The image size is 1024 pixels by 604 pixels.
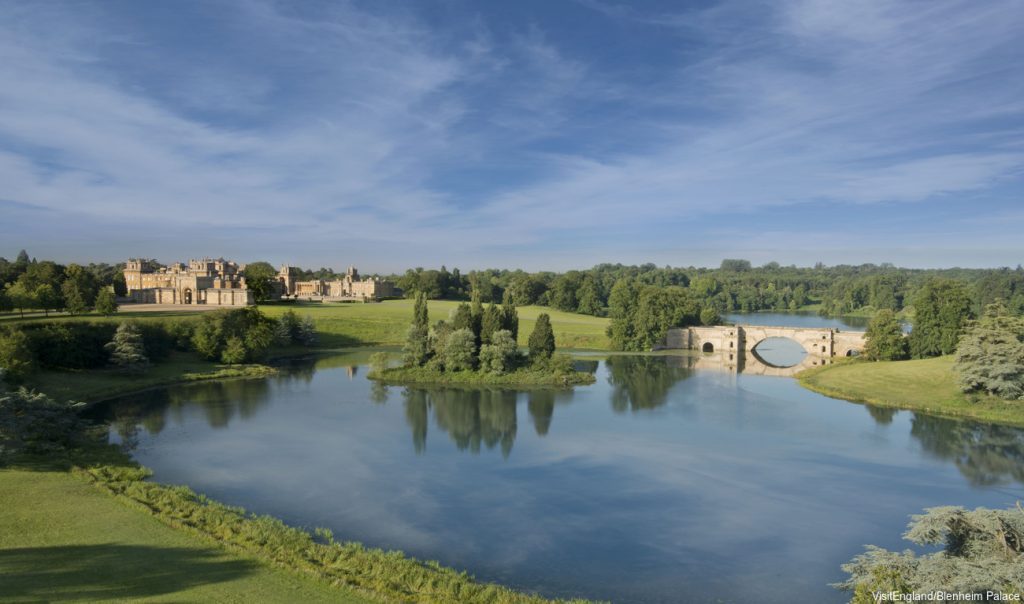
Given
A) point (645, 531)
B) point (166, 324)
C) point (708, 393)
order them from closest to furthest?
point (645, 531) → point (708, 393) → point (166, 324)

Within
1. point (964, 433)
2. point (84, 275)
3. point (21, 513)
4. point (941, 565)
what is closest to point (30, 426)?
point (21, 513)

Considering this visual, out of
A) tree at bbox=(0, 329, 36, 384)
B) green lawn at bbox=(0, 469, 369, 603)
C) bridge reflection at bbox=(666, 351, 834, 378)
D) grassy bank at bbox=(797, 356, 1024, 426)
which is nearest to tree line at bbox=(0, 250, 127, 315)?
tree at bbox=(0, 329, 36, 384)

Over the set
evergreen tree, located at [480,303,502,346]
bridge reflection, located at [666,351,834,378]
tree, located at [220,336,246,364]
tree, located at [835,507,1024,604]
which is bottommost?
bridge reflection, located at [666,351,834,378]

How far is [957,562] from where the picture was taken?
11305 mm

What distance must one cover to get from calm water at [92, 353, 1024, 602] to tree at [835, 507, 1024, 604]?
3.39m

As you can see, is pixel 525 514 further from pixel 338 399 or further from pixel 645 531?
pixel 338 399

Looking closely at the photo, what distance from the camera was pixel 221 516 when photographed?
1709cm

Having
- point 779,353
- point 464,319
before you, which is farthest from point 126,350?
point 779,353

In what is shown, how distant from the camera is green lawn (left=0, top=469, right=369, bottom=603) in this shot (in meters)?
12.4

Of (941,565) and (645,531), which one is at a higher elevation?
(941,565)

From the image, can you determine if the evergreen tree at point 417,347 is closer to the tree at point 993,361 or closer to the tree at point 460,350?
the tree at point 460,350

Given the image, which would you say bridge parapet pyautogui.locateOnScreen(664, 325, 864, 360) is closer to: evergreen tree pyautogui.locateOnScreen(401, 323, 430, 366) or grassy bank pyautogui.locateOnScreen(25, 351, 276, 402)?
evergreen tree pyautogui.locateOnScreen(401, 323, 430, 366)

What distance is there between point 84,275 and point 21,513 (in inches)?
2313

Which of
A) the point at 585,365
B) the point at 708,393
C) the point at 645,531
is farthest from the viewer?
the point at 585,365
